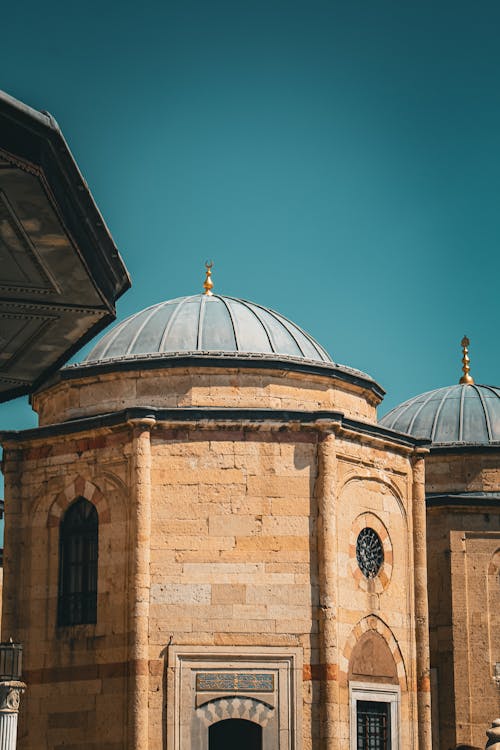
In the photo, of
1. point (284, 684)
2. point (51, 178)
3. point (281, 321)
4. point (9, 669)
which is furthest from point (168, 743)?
point (51, 178)

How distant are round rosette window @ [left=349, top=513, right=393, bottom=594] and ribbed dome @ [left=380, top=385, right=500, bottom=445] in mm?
7604

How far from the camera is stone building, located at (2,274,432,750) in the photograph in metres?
23.9

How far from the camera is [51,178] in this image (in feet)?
27.7

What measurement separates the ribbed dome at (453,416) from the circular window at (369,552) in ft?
25.5

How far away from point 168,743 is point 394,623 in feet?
17.7

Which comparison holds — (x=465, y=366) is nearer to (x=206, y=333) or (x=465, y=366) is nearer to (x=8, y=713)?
(x=206, y=333)

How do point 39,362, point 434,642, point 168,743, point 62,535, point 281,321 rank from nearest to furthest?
1. point 39,362
2. point 168,743
3. point 62,535
4. point 281,321
5. point 434,642

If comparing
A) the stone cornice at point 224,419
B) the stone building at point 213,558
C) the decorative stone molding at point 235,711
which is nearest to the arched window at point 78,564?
the stone building at point 213,558

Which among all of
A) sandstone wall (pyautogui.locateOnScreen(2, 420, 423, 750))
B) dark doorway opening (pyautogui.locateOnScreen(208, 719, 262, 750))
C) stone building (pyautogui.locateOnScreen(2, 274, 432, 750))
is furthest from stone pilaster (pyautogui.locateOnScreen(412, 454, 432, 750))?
dark doorway opening (pyautogui.locateOnScreen(208, 719, 262, 750))

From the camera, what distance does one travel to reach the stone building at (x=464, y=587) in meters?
31.3

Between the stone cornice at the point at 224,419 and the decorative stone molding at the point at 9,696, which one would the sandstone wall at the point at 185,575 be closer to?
the stone cornice at the point at 224,419

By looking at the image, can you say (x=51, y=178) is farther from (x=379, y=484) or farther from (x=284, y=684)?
(x=379, y=484)

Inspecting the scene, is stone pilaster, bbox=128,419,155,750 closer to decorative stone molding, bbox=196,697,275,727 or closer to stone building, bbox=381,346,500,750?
decorative stone molding, bbox=196,697,275,727

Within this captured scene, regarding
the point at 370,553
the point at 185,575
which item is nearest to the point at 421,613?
the point at 370,553
